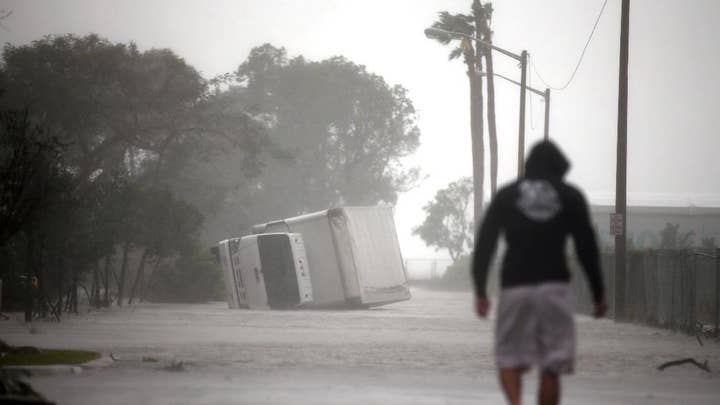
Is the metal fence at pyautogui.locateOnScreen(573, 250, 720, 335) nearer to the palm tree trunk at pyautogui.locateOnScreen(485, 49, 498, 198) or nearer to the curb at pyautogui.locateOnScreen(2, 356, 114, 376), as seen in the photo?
the curb at pyautogui.locateOnScreen(2, 356, 114, 376)

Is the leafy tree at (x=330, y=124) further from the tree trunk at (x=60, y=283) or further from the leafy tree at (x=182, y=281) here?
the tree trunk at (x=60, y=283)

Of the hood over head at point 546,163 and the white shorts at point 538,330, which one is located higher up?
the hood over head at point 546,163

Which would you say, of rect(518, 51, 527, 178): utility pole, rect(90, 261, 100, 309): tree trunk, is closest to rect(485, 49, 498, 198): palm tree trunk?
rect(518, 51, 527, 178): utility pole

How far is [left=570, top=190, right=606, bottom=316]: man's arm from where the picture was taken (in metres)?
7.88

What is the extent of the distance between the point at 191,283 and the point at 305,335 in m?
27.7

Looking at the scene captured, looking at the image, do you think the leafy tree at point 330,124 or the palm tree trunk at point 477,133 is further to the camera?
the leafy tree at point 330,124

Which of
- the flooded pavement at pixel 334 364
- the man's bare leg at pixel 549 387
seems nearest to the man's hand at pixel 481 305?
the man's bare leg at pixel 549 387

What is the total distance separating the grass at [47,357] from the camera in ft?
47.7

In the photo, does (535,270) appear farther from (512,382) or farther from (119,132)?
(119,132)

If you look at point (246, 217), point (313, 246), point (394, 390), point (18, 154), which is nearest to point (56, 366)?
point (394, 390)

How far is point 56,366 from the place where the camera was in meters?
14.4

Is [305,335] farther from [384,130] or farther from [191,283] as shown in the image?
[384,130]

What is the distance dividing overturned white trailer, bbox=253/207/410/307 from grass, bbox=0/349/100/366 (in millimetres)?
20268

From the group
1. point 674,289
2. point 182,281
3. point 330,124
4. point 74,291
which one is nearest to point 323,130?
point 330,124
